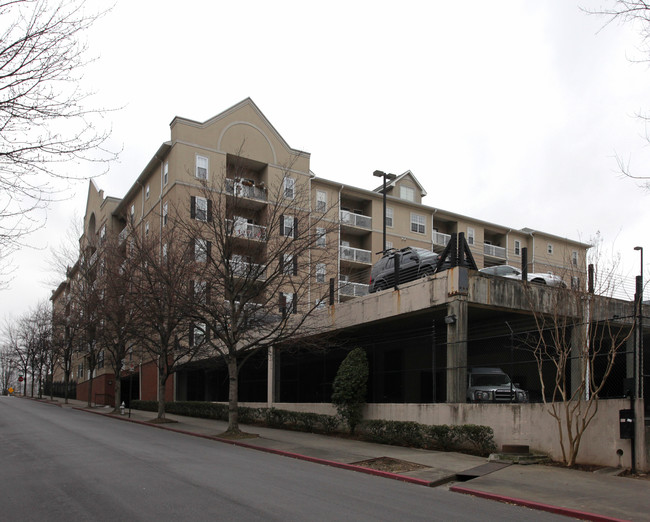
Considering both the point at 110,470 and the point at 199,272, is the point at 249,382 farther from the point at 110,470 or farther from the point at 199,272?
the point at 110,470

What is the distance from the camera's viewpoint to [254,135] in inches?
1602

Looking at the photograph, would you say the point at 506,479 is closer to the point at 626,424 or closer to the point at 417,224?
the point at 626,424

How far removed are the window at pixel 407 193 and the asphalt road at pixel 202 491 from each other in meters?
38.4

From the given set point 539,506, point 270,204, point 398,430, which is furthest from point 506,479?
point 270,204

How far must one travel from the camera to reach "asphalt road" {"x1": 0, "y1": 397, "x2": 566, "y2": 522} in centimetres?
796

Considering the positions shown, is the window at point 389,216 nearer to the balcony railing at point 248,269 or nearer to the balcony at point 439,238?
the balcony at point 439,238

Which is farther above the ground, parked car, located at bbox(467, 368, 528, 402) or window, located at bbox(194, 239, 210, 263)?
window, located at bbox(194, 239, 210, 263)

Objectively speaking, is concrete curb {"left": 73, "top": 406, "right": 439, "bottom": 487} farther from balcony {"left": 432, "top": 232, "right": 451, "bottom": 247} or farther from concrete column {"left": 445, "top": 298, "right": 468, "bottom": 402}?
balcony {"left": 432, "top": 232, "right": 451, "bottom": 247}

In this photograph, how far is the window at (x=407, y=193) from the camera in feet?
167

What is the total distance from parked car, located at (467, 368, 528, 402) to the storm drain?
510cm

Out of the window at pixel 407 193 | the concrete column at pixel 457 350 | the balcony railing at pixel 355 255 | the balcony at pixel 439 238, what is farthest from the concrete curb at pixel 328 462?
the balcony at pixel 439 238

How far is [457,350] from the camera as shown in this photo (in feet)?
54.2

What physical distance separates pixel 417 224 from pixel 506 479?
39283mm

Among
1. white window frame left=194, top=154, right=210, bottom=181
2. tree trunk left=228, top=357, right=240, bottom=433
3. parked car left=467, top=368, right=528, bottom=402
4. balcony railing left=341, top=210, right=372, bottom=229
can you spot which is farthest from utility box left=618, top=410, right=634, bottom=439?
balcony railing left=341, top=210, right=372, bottom=229
